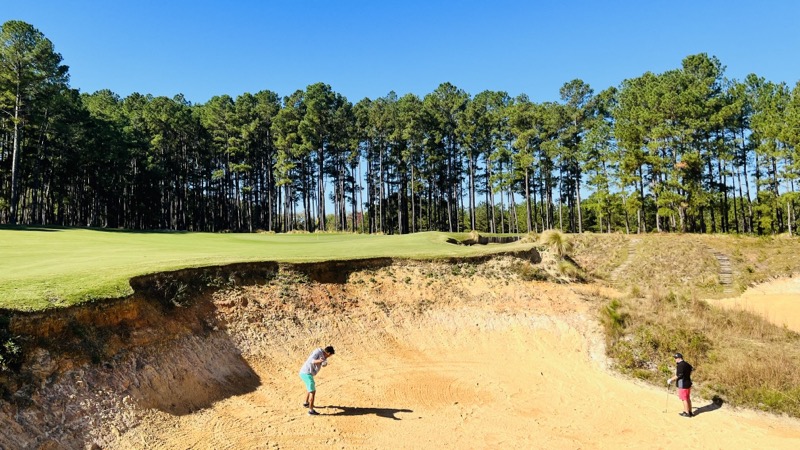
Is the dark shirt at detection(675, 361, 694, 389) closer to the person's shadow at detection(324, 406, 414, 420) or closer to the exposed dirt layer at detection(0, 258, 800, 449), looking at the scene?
the exposed dirt layer at detection(0, 258, 800, 449)

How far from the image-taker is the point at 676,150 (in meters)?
49.3

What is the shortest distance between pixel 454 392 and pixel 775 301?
91.3ft

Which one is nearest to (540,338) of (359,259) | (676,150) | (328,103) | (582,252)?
(359,259)

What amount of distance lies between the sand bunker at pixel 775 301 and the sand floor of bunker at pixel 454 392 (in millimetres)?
13211

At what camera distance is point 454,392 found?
49.2 feet

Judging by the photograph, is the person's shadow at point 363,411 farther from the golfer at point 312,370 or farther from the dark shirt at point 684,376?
the dark shirt at point 684,376

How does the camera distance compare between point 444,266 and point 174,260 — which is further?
point 444,266

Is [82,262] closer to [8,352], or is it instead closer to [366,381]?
[8,352]

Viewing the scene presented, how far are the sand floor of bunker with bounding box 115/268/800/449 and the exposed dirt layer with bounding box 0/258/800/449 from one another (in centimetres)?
6

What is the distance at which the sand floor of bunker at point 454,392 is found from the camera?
1173cm

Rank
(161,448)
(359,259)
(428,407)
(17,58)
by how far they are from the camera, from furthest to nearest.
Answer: (17,58) < (359,259) < (428,407) < (161,448)

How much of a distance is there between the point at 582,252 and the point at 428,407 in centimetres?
3340

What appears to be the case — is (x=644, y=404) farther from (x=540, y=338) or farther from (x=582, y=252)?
(x=582, y=252)

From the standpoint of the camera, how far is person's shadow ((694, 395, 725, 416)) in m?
14.2
